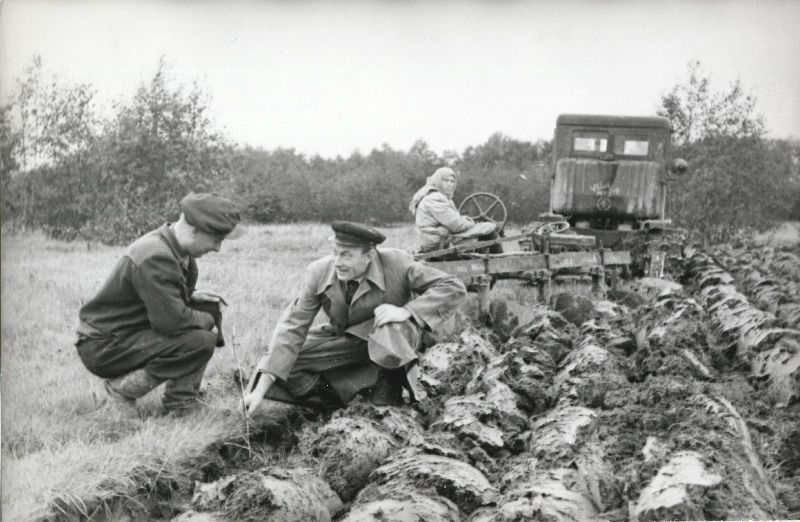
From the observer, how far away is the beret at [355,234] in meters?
4.52

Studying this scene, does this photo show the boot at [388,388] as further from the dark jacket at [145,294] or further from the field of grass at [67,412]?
the dark jacket at [145,294]

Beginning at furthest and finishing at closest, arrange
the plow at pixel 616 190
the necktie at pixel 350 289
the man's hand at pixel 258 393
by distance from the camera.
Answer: the plow at pixel 616 190, the necktie at pixel 350 289, the man's hand at pixel 258 393

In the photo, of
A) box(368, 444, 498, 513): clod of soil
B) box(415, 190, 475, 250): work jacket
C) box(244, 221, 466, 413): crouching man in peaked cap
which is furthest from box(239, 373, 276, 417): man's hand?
box(415, 190, 475, 250): work jacket

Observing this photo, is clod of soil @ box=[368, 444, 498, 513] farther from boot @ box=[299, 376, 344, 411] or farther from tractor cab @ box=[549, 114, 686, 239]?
tractor cab @ box=[549, 114, 686, 239]

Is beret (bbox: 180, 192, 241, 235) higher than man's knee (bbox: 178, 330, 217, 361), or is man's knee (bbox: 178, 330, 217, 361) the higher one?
beret (bbox: 180, 192, 241, 235)

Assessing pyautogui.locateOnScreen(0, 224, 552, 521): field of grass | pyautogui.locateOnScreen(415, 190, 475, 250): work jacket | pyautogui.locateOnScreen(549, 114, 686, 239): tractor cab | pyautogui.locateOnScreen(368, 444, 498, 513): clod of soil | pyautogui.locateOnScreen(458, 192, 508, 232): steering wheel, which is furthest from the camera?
pyautogui.locateOnScreen(549, 114, 686, 239): tractor cab

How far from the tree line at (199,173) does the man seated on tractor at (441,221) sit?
4079 millimetres

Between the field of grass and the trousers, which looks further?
the trousers

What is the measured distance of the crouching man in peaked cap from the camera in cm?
455

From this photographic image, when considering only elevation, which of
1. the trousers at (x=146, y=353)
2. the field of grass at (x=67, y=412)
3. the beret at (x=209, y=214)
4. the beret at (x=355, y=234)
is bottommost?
the field of grass at (x=67, y=412)

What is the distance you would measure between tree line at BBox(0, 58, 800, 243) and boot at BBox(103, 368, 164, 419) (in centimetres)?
117

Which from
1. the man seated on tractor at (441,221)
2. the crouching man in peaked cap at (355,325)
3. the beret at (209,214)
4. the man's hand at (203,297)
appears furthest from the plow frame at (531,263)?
the beret at (209,214)

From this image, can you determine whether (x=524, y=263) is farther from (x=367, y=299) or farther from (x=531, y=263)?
(x=367, y=299)

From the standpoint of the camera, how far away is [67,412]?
4.66 meters
